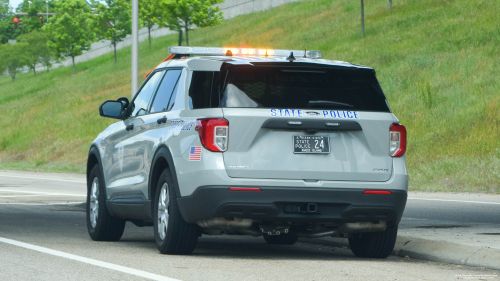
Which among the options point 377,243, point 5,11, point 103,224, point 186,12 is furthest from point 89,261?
point 5,11

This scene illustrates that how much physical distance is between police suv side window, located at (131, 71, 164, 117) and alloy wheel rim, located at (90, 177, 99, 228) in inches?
46.4

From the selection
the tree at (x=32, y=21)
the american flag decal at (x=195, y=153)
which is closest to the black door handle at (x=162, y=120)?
the american flag decal at (x=195, y=153)

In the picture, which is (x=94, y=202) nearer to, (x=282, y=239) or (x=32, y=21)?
(x=282, y=239)

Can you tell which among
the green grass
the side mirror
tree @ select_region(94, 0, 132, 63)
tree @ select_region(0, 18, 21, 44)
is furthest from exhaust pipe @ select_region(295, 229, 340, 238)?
tree @ select_region(0, 18, 21, 44)

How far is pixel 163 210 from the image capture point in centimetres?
769

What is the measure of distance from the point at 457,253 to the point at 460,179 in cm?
1130

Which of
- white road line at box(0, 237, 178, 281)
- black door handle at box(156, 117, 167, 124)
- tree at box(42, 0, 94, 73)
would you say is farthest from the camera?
tree at box(42, 0, 94, 73)

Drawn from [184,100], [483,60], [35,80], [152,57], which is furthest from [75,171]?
[35,80]

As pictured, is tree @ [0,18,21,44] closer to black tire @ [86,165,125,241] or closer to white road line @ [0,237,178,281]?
black tire @ [86,165,125,241]

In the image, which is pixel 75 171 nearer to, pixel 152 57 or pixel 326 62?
pixel 326 62

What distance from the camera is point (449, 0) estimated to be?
130 ft

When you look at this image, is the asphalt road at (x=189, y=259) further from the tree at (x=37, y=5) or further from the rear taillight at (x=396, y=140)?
the tree at (x=37, y=5)

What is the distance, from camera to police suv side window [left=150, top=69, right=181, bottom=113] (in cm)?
795

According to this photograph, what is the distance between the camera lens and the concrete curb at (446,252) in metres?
7.21
